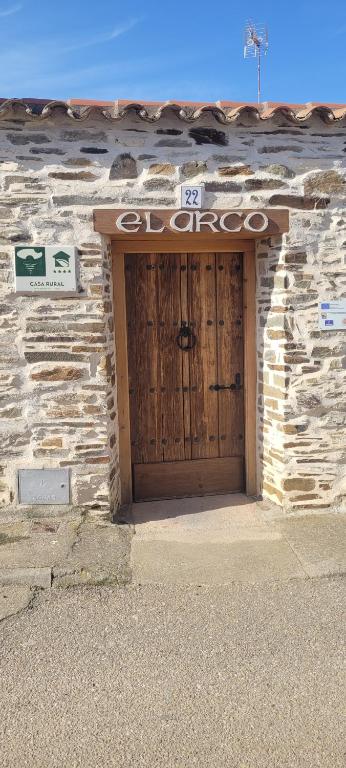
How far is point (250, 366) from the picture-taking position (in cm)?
532

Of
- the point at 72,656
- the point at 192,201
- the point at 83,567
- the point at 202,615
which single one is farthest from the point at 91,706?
the point at 192,201

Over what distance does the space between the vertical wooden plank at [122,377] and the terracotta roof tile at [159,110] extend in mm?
1065

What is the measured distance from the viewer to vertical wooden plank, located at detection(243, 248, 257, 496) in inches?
205

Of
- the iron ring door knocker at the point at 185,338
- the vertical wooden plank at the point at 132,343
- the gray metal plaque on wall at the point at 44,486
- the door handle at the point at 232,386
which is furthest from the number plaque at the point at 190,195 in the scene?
the gray metal plaque on wall at the point at 44,486

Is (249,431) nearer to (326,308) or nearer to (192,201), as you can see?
(326,308)

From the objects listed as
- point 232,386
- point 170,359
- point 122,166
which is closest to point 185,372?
point 170,359

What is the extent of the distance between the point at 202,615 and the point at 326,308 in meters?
2.51

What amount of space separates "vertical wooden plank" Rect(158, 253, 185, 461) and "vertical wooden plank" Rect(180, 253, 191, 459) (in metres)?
0.03

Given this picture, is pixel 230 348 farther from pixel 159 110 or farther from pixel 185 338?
pixel 159 110

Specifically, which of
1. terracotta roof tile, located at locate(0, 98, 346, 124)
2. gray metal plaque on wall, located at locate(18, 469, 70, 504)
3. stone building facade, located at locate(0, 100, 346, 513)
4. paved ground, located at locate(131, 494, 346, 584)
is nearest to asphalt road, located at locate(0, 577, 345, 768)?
paved ground, located at locate(131, 494, 346, 584)

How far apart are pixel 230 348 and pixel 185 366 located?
0.42 metres

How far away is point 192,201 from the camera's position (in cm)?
464

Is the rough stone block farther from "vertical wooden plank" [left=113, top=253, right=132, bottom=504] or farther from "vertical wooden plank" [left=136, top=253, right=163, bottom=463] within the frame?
"vertical wooden plank" [left=136, top=253, right=163, bottom=463]

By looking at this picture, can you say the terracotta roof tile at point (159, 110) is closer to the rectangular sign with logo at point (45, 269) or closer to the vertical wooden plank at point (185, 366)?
the rectangular sign with logo at point (45, 269)
